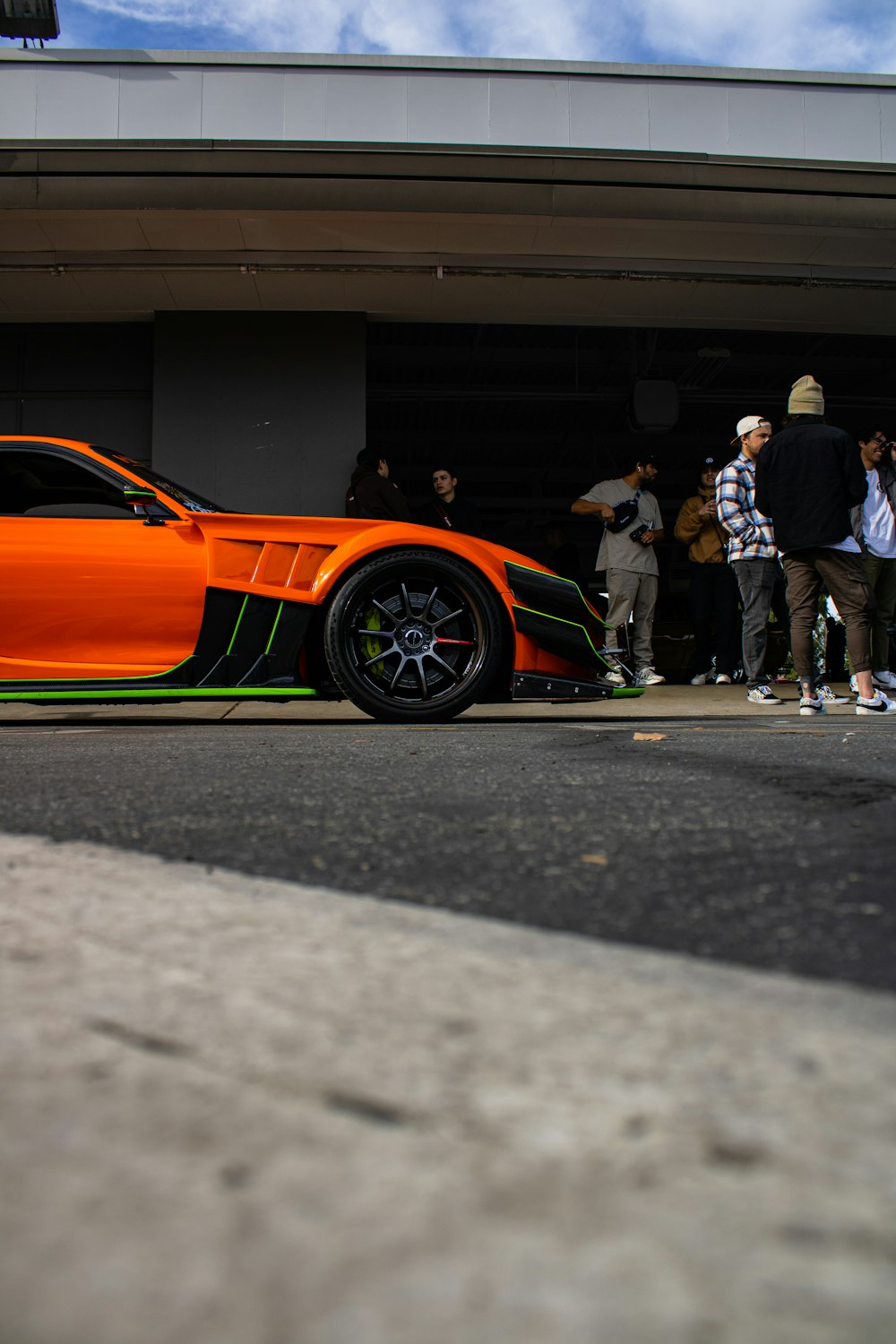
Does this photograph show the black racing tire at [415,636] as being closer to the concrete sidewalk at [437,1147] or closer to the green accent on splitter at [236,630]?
the green accent on splitter at [236,630]

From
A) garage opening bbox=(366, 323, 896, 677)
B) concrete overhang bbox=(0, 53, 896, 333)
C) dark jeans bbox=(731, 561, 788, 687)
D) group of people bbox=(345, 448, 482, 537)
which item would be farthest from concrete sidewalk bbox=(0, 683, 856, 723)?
concrete overhang bbox=(0, 53, 896, 333)

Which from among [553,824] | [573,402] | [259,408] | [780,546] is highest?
[573,402]

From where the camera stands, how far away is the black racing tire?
4.55 m

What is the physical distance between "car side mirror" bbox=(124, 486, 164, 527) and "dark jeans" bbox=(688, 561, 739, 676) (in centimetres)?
487

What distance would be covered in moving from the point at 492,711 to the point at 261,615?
5.22 feet

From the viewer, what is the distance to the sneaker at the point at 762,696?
6.14 m

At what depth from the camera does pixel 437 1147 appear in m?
0.67

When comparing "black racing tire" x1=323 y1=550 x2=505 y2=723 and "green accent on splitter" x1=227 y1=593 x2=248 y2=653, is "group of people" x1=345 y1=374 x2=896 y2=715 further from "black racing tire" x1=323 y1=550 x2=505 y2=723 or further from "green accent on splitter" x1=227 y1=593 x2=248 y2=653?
"green accent on splitter" x1=227 y1=593 x2=248 y2=653

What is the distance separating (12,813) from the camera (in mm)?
2068

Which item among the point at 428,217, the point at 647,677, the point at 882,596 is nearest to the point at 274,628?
the point at 647,677

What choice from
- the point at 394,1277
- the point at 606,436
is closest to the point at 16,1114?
the point at 394,1277

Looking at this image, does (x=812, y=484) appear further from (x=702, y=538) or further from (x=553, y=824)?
(x=553, y=824)

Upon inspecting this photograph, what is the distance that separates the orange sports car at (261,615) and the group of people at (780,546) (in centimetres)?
68

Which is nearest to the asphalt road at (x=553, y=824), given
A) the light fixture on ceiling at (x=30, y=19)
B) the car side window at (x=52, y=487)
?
the car side window at (x=52, y=487)
